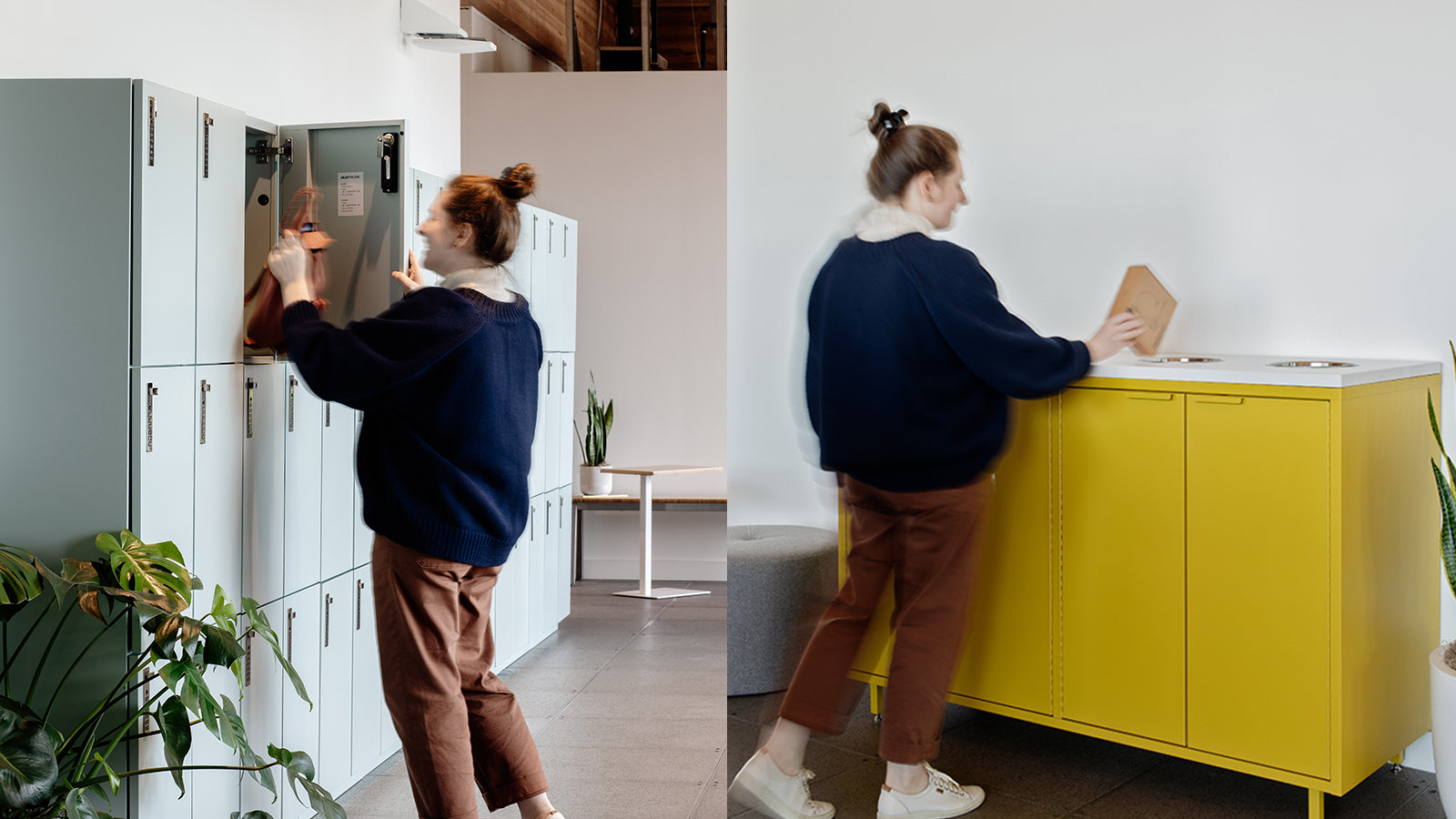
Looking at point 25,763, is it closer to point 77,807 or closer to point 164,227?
point 77,807

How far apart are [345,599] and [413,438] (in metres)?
0.82

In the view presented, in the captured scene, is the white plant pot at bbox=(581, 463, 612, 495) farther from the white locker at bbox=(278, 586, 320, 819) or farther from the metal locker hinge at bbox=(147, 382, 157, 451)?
the metal locker hinge at bbox=(147, 382, 157, 451)

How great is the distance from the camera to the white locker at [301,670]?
249cm

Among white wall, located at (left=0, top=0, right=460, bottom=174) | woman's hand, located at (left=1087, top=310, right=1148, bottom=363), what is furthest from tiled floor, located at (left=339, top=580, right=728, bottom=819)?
white wall, located at (left=0, top=0, right=460, bottom=174)

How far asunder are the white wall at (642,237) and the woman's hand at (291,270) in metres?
3.62

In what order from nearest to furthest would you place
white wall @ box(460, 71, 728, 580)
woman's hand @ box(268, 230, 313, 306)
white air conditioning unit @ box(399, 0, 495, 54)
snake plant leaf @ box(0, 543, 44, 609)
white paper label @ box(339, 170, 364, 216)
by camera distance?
snake plant leaf @ box(0, 543, 44, 609) → woman's hand @ box(268, 230, 313, 306) → white paper label @ box(339, 170, 364, 216) → white air conditioning unit @ box(399, 0, 495, 54) → white wall @ box(460, 71, 728, 580)

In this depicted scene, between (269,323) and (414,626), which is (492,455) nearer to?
(414,626)

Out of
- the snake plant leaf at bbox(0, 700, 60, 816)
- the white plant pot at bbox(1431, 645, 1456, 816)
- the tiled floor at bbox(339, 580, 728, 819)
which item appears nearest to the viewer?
the white plant pot at bbox(1431, 645, 1456, 816)

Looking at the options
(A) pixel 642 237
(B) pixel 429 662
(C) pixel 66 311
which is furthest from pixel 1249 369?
(A) pixel 642 237

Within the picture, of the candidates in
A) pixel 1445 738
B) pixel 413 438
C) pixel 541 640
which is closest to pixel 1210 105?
pixel 1445 738

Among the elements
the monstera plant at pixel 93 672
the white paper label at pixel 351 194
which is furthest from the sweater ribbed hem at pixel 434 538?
the white paper label at pixel 351 194

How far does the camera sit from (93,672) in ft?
6.51

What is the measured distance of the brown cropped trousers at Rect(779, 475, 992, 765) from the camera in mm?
579

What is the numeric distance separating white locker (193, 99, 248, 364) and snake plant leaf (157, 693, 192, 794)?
2.16 feet
